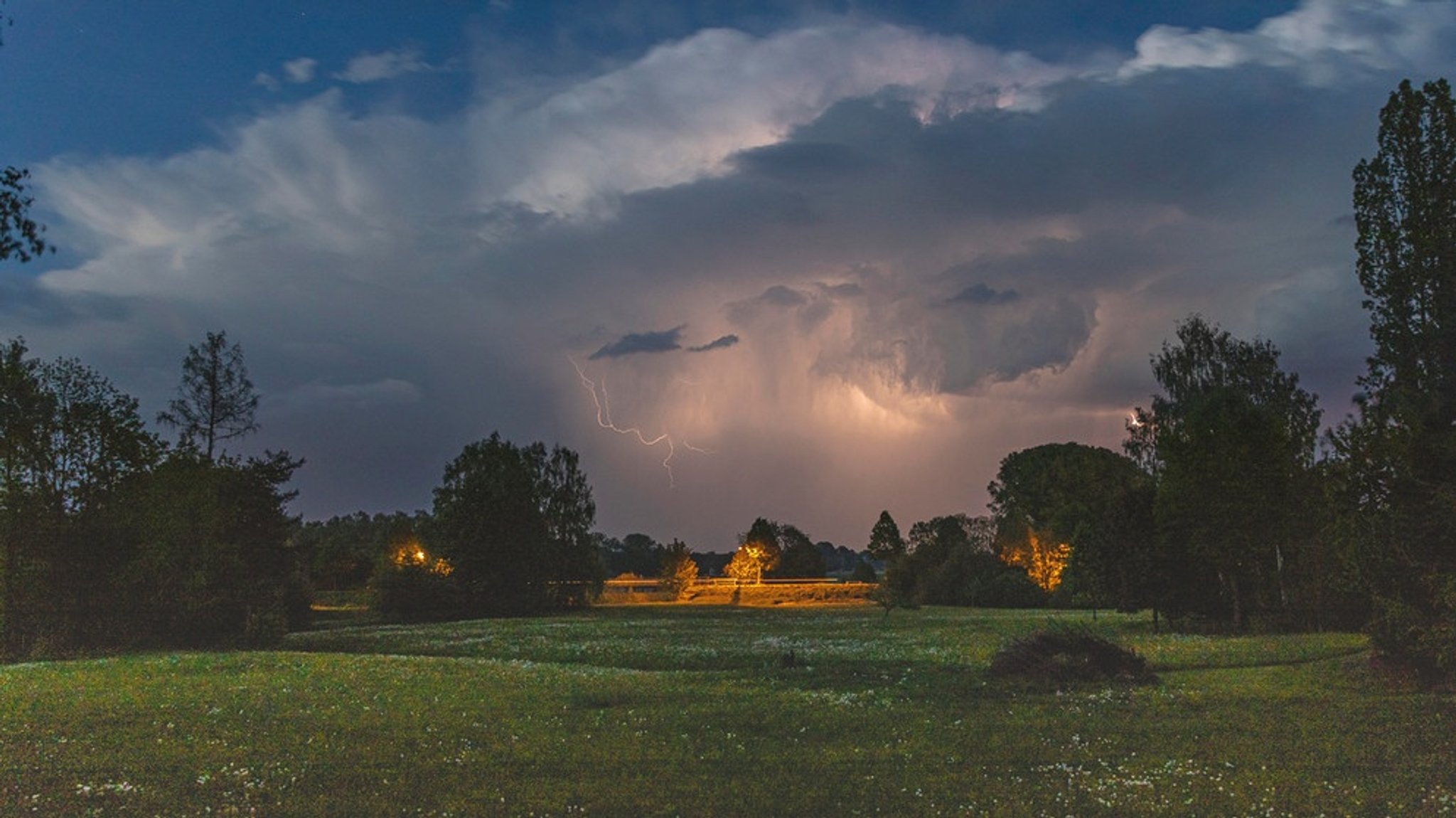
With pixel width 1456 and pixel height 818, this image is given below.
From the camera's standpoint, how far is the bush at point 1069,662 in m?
27.2

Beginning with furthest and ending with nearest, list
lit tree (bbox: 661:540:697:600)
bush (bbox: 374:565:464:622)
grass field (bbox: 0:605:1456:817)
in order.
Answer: lit tree (bbox: 661:540:697:600), bush (bbox: 374:565:464:622), grass field (bbox: 0:605:1456:817)

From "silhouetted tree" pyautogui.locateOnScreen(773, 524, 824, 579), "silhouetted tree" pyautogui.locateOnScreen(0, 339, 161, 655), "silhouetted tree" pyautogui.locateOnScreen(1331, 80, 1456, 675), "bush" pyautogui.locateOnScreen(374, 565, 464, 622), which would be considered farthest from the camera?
"silhouetted tree" pyautogui.locateOnScreen(773, 524, 824, 579)

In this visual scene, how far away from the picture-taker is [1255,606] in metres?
51.1

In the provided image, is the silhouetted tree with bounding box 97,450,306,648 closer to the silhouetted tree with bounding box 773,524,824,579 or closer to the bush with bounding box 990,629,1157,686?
the bush with bounding box 990,629,1157,686

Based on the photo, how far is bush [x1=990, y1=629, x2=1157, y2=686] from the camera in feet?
89.2

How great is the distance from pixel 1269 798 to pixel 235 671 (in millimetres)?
32667

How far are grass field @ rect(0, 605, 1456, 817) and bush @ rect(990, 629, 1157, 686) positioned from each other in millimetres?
1149

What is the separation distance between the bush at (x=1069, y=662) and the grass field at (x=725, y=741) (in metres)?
1.15

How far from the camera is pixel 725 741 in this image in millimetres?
18500

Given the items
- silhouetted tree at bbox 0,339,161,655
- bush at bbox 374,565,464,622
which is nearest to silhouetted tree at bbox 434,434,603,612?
bush at bbox 374,565,464,622

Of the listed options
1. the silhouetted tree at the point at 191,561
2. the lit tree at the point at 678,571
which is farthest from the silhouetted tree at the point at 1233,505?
the lit tree at the point at 678,571

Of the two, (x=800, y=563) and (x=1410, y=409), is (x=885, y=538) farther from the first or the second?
(x=1410, y=409)

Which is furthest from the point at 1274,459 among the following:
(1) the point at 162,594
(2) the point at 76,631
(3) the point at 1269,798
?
(2) the point at 76,631

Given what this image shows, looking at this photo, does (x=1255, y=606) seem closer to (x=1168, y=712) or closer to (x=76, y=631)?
(x=1168, y=712)
